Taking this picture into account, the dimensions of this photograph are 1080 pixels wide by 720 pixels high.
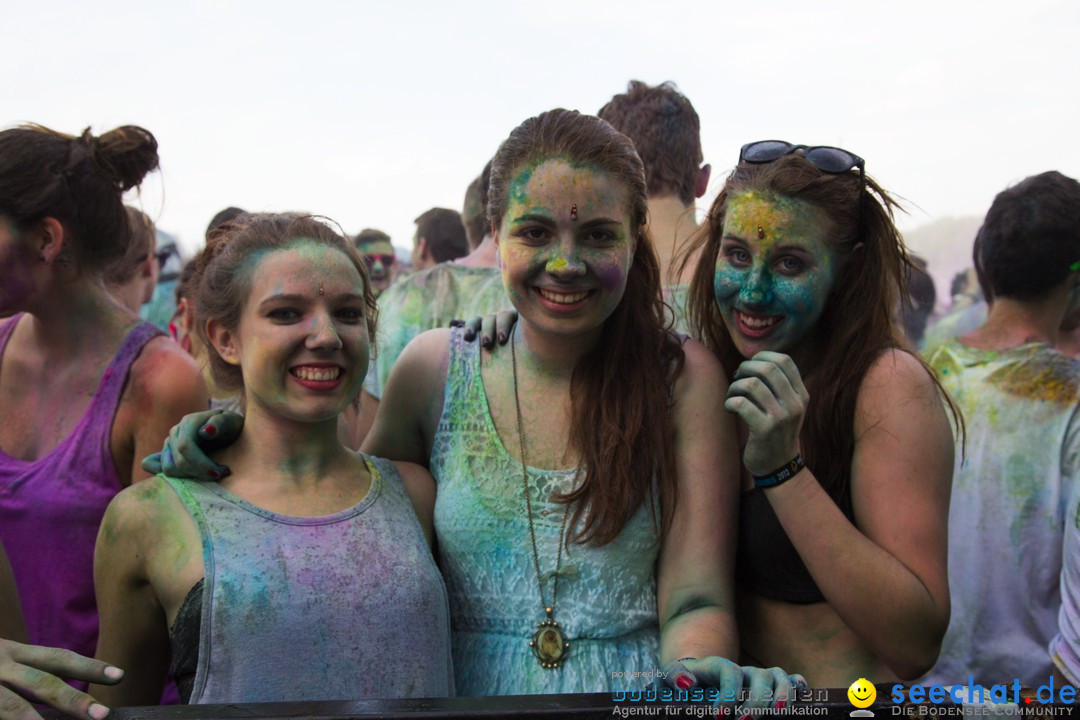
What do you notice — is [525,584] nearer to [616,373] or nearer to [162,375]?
[616,373]

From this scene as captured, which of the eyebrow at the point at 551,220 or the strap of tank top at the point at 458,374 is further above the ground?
the eyebrow at the point at 551,220

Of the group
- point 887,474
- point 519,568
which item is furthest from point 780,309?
point 519,568

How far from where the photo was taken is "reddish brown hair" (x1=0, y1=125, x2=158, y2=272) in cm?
273

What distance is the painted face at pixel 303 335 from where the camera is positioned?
2252mm

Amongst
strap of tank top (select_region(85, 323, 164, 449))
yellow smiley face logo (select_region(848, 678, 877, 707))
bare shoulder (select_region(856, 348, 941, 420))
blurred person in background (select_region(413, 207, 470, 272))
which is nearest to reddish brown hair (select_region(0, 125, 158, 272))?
strap of tank top (select_region(85, 323, 164, 449))

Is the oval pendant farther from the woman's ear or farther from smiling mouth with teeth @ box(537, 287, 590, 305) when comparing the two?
the woman's ear

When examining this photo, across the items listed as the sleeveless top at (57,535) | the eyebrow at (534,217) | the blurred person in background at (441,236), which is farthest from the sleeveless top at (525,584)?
the blurred person in background at (441,236)

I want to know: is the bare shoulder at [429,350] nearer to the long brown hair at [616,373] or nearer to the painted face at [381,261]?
the long brown hair at [616,373]

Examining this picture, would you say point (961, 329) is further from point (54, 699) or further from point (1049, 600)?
point (54, 699)

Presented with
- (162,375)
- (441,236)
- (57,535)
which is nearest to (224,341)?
→ (162,375)

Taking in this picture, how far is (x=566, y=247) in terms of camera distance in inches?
90.5

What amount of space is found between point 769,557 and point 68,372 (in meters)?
1.78

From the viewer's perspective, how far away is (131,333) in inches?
111

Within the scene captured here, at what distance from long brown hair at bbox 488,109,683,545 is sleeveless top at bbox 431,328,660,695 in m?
0.06
